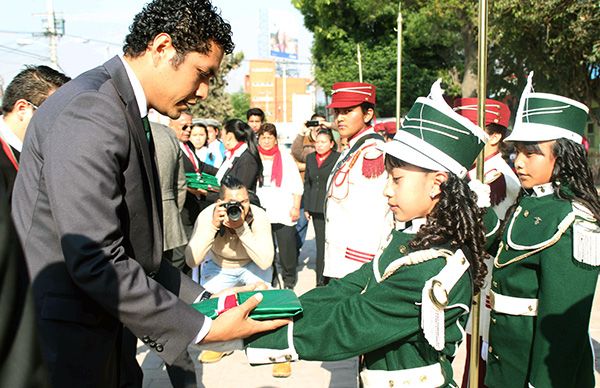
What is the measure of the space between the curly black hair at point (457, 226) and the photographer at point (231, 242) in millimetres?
2630

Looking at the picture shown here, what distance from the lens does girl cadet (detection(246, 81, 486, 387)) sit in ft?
7.29

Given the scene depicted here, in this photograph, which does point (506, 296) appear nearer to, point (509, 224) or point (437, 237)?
point (509, 224)

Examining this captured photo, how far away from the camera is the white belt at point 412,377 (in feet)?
7.48

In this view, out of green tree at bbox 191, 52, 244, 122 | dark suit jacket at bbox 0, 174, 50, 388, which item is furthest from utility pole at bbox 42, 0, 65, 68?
dark suit jacket at bbox 0, 174, 50, 388

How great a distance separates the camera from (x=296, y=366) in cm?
513

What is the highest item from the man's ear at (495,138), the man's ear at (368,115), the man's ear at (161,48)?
the man's ear at (161,48)

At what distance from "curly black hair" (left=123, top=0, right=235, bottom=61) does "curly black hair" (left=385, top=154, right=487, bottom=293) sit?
0.88m

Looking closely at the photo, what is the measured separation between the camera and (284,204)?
745 cm

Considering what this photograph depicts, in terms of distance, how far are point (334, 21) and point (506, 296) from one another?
29433mm

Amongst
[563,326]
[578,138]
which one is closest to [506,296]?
[563,326]

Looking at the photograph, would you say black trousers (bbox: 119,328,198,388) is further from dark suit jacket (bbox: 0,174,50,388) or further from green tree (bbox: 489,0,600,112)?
green tree (bbox: 489,0,600,112)

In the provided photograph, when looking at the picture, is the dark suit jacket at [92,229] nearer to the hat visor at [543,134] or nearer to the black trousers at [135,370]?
the black trousers at [135,370]

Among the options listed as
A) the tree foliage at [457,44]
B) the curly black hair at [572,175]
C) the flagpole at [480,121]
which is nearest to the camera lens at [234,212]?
the flagpole at [480,121]

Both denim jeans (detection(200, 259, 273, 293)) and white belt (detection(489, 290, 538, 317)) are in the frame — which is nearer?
white belt (detection(489, 290, 538, 317))
